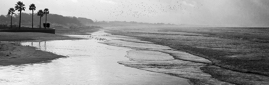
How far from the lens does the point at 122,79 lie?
558 inches

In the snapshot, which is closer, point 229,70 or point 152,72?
point 152,72

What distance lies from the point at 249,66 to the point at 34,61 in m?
14.7

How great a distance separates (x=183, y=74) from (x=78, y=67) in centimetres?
637

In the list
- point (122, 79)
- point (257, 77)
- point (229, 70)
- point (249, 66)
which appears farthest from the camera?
point (249, 66)

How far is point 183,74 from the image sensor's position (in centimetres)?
1614

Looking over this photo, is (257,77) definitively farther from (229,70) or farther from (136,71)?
(136,71)

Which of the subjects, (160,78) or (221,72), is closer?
(160,78)

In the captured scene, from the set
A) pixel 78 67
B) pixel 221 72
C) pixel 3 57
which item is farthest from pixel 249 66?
pixel 3 57

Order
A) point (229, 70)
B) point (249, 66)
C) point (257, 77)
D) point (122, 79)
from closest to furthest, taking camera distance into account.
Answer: point (122, 79), point (257, 77), point (229, 70), point (249, 66)

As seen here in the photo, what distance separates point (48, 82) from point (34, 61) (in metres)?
7.20

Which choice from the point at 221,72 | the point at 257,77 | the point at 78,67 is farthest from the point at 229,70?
the point at 78,67

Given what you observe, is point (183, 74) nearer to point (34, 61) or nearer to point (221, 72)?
point (221, 72)

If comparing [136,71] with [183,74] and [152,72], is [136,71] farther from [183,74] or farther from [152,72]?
[183,74]

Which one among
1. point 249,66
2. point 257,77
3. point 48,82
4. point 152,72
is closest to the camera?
point 48,82
